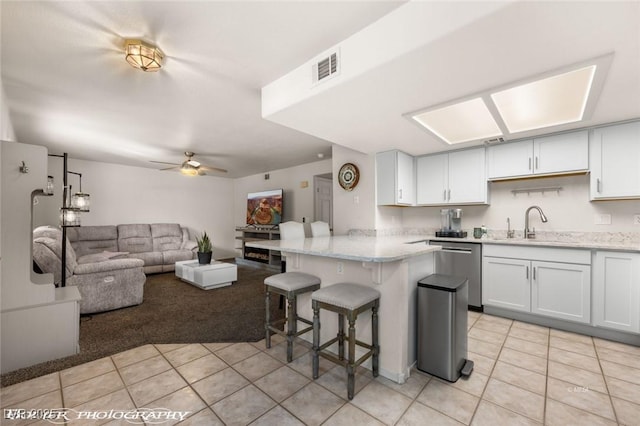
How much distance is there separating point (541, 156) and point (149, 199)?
7573 mm

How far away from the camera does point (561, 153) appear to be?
2.88 meters

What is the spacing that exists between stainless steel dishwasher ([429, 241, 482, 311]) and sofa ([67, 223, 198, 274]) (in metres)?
5.18

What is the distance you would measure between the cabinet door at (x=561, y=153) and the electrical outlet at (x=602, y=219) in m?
0.61

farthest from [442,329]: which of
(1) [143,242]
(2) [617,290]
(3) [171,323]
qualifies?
(1) [143,242]

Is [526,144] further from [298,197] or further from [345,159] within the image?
[298,197]

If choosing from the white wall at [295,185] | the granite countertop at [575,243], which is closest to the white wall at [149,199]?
the white wall at [295,185]

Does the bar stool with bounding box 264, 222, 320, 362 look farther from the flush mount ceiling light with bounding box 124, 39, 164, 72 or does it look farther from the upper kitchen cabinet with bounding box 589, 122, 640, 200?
the upper kitchen cabinet with bounding box 589, 122, 640, 200

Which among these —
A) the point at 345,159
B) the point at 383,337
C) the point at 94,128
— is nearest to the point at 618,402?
the point at 383,337

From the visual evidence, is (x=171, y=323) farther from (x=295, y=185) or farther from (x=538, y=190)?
(x=538, y=190)

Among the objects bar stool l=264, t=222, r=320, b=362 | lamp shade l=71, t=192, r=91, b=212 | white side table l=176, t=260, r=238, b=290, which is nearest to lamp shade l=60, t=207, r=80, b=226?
lamp shade l=71, t=192, r=91, b=212

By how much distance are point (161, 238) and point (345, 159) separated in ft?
16.0

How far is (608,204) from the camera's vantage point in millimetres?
2850

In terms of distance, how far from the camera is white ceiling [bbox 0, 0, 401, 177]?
5.04 ft

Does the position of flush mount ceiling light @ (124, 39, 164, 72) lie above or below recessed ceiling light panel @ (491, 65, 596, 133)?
above
